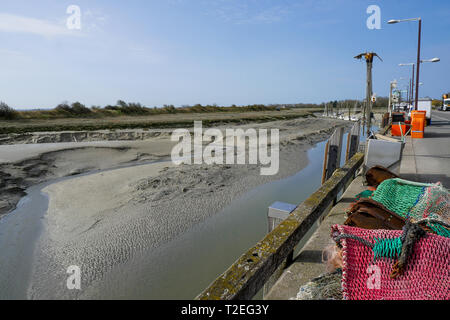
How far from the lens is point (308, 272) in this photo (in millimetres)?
2803

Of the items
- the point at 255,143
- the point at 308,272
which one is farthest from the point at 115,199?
the point at 255,143

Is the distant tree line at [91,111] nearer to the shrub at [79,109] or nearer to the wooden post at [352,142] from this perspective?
the shrub at [79,109]

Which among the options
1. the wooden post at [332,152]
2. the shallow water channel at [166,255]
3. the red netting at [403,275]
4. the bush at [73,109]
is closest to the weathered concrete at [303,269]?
the red netting at [403,275]

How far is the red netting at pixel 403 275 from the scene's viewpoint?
1.86 meters

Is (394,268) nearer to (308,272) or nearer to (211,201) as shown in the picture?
(308,272)

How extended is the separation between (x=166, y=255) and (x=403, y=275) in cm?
417

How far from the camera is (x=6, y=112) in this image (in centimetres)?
2805

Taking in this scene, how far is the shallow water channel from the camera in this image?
4.31 meters

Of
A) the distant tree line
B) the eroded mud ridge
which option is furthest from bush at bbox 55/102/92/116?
the eroded mud ridge

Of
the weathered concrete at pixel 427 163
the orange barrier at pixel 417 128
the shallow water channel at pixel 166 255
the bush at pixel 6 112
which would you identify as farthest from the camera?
the bush at pixel 6 112

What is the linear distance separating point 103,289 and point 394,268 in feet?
13.3

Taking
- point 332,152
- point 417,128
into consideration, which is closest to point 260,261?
point 332,152

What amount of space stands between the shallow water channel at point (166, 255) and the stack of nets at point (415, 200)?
9.34 ft

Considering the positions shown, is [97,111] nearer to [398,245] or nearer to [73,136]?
[73,136]
